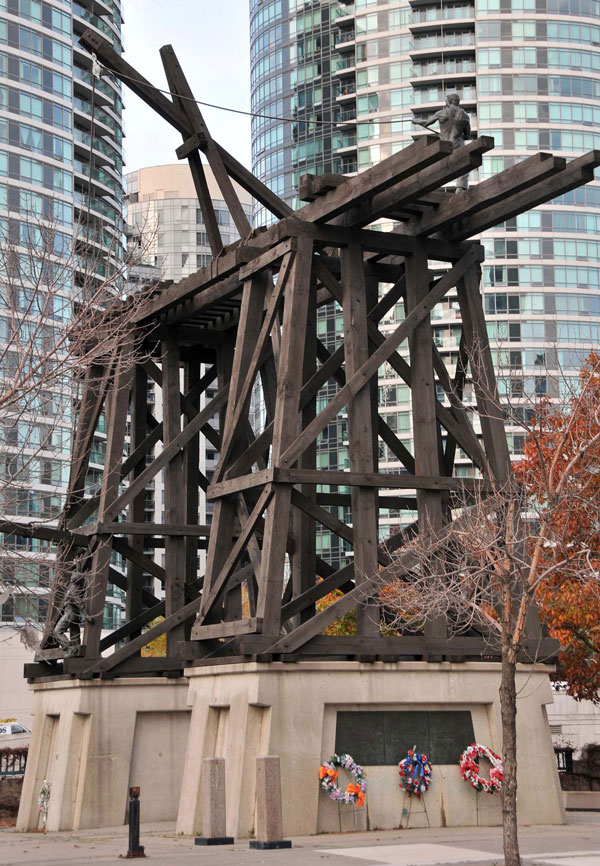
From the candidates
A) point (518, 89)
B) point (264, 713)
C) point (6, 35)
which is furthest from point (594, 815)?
point (518, 89)

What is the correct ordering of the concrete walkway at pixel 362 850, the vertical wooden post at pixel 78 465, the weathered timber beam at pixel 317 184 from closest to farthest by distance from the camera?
the concrete walkway at pixel 362 850
the weathered timber beam at pixel 317 184
the vertical wooden post at pixel 78 465

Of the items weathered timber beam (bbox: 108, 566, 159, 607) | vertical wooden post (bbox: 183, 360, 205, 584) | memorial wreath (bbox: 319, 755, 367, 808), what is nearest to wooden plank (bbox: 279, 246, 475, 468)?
memorial wreath (bbox: 319, 755, 367, 808)

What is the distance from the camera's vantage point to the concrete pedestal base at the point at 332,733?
19750mm

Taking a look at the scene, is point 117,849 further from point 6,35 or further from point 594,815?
point 6,35

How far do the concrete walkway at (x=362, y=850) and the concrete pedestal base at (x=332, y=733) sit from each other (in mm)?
442

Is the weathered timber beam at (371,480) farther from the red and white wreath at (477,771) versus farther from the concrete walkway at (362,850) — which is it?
the concrete walkway at (362,850)

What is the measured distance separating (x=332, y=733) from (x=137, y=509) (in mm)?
10985

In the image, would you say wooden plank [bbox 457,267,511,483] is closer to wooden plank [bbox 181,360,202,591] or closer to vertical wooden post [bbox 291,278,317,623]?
vertical wooden post [bbox 291,278,317,623]

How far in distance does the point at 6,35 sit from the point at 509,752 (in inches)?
2955

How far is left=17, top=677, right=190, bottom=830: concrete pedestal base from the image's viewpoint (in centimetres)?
2567

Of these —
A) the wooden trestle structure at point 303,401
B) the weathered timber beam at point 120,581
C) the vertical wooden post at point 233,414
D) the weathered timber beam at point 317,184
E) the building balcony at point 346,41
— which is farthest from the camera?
the building balcony at point 346,41

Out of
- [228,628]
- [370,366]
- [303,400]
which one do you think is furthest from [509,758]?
[303,400]

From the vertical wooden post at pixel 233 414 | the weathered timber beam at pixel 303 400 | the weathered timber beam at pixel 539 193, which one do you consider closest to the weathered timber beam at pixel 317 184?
the vertical wooden post at pixel 233 414

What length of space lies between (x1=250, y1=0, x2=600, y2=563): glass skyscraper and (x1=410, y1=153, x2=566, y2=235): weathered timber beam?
65.0m
